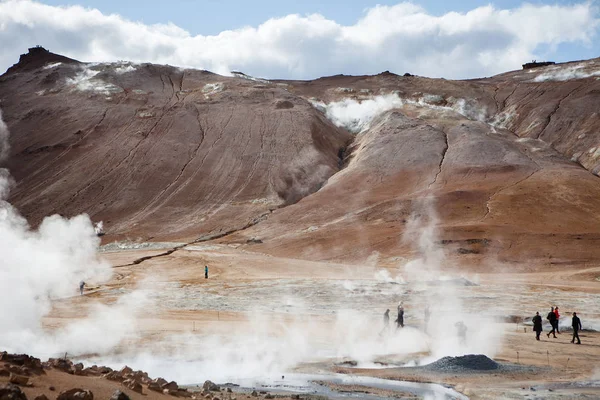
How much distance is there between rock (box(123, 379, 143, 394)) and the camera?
13305 mm

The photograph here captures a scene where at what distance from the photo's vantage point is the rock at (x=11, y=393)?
10.7m

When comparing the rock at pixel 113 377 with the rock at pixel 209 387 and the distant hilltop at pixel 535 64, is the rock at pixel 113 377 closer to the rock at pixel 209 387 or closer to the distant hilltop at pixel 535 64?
the rock at pixel 209 387

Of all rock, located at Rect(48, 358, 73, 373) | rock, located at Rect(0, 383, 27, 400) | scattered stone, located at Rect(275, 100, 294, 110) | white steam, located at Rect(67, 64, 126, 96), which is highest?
white steam, located at Rect(67, 64, 126, 96)

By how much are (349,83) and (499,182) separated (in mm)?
56260

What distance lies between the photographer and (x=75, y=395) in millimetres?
11375

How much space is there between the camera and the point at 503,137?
101 m

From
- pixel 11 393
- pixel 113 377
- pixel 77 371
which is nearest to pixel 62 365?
pixel 77 371

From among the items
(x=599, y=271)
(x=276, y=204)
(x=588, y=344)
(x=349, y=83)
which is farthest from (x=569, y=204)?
(x=349, y=83)

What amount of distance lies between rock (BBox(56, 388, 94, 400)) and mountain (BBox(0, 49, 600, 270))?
2183 inches

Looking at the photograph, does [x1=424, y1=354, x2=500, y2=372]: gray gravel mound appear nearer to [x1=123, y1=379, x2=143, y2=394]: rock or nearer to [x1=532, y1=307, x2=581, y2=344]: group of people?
[x1=532, y1=307, x2=581, y2=344]: group of people

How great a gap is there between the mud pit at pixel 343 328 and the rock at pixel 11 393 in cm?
892

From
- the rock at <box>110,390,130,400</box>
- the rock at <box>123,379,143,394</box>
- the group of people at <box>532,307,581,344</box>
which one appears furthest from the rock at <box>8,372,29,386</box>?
the group of people at <box>532,307,581,344</box>

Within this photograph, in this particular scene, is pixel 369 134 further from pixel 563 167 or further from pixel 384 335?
pixel 384 335

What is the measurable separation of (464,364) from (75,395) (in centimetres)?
1416
